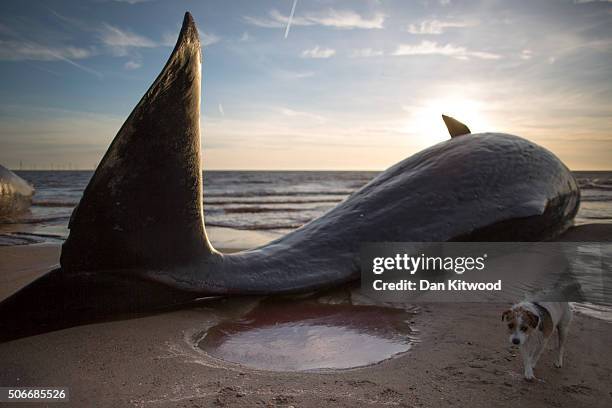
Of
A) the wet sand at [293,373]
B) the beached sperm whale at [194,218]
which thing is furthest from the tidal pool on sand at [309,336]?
the beached sperm whale at [194,218]

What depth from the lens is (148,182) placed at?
2.59 metres

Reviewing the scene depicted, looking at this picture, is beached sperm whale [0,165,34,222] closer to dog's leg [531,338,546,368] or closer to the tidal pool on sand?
the tidal pool on sand

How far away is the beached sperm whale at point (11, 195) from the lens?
468 inches

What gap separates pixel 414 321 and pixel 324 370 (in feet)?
3.62

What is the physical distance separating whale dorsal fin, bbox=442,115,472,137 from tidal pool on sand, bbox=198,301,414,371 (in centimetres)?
274

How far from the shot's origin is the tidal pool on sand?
9.07 ft

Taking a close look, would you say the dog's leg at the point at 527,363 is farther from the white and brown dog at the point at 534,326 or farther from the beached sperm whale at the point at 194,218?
the beached sperm whale at the point at 194,218

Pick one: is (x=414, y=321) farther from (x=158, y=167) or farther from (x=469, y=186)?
(x=158, y=167)

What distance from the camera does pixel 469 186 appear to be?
421cm

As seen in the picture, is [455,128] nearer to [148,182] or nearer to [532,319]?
[532,319]

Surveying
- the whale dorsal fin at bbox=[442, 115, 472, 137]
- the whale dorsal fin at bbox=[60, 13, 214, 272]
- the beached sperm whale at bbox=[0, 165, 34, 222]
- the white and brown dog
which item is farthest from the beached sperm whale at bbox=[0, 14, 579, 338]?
the beached sperm whale at bbox=[0, 165, 34, 222]

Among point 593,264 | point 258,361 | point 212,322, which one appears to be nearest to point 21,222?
point 212,322

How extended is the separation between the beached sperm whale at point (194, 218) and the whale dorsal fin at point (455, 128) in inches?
29.5

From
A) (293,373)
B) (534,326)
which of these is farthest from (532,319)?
(293,373)
